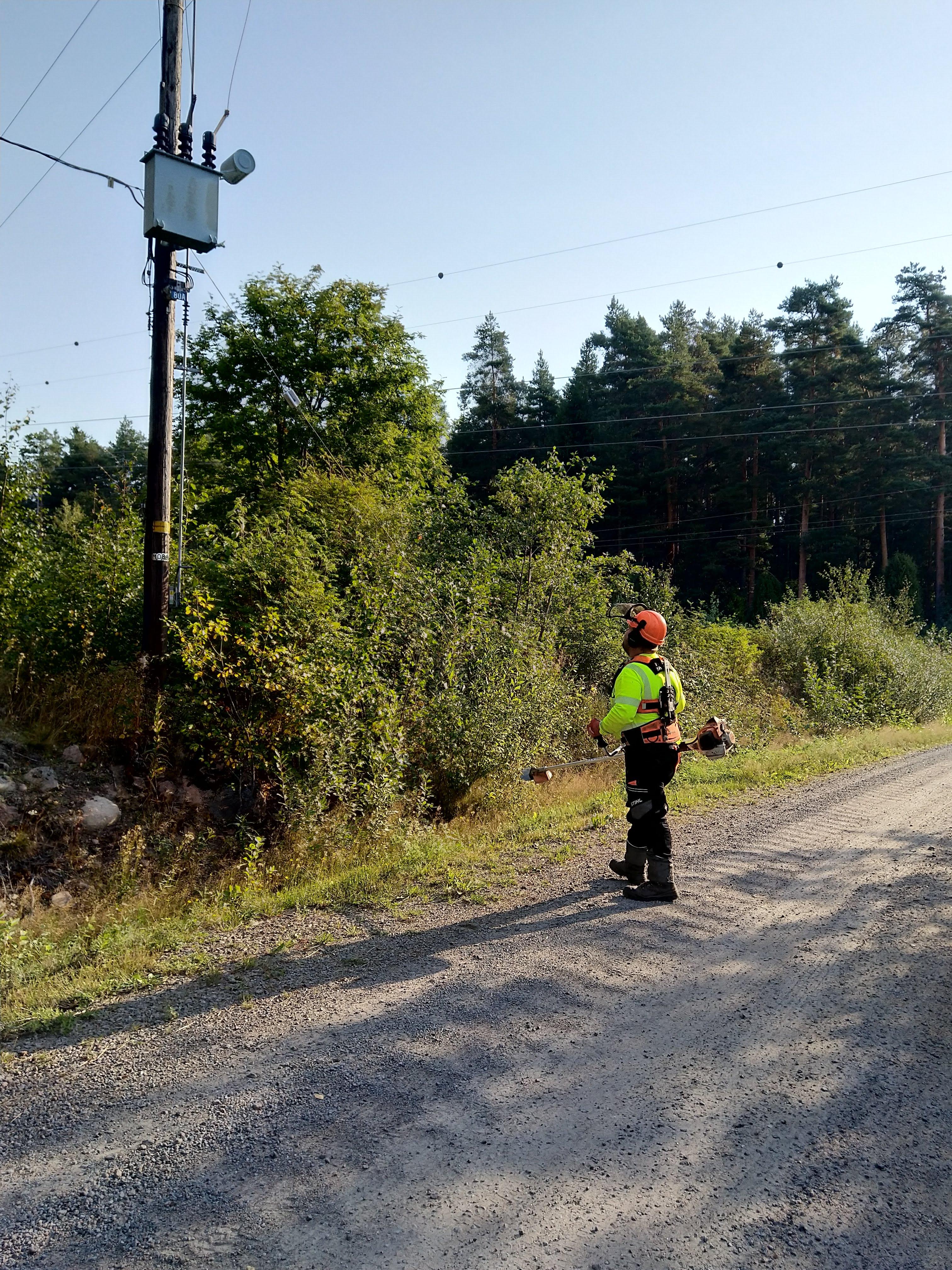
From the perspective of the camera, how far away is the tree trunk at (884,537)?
1837 inches

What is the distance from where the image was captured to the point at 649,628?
6.43 m

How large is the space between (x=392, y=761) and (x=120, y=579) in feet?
14.3

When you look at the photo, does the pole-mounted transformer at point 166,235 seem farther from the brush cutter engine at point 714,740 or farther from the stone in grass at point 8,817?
the brush cutter engine at point 714,740

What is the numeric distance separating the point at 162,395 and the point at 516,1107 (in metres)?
8.89

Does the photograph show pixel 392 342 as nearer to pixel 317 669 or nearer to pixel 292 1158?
pixel 317 669

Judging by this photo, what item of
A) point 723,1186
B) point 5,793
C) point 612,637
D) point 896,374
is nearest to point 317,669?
point 5,793

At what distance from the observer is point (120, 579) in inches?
413

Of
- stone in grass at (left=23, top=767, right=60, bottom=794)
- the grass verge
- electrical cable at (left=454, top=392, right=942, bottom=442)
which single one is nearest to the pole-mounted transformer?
stone in grass at (left=23, top=767, right=60, bottom=794)

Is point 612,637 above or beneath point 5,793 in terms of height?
above

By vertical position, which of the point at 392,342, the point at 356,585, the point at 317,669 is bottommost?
the point at 317,669

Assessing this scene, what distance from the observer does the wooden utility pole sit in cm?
969

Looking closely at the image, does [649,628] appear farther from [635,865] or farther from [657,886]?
[657,886]

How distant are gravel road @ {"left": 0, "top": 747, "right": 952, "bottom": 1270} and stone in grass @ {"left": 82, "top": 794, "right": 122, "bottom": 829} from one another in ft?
13.2

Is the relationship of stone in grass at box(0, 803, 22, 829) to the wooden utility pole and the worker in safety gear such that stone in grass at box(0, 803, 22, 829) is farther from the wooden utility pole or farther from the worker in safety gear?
the worker in safety gear
